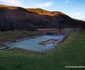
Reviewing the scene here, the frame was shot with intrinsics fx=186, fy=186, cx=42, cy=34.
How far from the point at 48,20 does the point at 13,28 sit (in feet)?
70.8

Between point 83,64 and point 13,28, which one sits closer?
point 83,64

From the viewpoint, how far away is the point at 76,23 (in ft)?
263

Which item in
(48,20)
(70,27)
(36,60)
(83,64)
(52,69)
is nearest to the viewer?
(52,69)

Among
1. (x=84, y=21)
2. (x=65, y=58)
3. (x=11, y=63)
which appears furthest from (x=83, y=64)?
(x=84, y=21)

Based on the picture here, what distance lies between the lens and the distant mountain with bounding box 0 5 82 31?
82.3 metres

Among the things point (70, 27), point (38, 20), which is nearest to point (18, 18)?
point (38, 20)

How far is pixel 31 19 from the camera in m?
91.8

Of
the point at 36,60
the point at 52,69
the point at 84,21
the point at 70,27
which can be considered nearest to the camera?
the point at 52,69

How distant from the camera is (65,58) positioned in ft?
58.3

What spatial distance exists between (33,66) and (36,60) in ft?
5.81

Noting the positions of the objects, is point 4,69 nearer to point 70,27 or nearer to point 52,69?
point 52,69

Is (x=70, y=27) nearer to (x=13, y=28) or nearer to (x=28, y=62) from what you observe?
(x=13, y=28)

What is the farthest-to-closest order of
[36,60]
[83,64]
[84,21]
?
[84,21] → [36,60] → [83,64]

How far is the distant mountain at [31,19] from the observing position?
82312 mm
